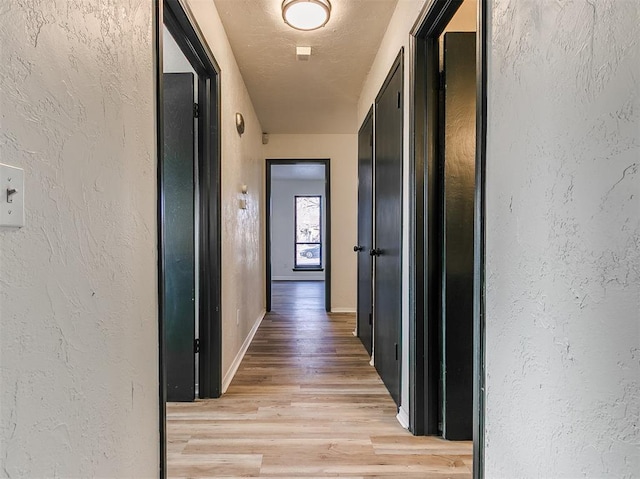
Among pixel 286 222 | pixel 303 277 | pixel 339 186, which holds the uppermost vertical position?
pixel 339 186

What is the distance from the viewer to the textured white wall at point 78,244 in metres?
0.66

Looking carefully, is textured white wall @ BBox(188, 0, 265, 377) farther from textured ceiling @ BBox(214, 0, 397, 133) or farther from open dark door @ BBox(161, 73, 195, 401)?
open dark door @ BBox(161, 73, 195, 401)

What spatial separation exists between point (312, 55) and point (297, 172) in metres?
4.96

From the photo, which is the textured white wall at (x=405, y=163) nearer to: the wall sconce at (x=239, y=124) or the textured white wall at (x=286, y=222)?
the wall sconce at (x=239, y=124)

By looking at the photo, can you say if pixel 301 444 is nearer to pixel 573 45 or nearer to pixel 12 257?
pixel 12 257

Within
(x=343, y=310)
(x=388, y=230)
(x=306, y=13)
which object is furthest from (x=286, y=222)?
(x=306, y=13)

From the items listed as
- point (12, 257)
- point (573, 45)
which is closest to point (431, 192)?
point (573, 45)

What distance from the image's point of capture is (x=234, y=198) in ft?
9.08

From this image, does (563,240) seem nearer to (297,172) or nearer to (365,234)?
(365,234)

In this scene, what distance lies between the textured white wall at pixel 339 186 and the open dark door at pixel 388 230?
2.00m

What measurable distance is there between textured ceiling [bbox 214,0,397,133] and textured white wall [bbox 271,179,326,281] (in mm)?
4439

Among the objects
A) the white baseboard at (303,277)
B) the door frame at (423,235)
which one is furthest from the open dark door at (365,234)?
the white baseboard at (303,277)

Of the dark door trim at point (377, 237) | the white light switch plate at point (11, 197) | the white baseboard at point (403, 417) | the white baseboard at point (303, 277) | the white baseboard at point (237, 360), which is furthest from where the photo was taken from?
the white baseboard at point (303, 277)

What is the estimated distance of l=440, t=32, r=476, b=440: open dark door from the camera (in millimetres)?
1741
